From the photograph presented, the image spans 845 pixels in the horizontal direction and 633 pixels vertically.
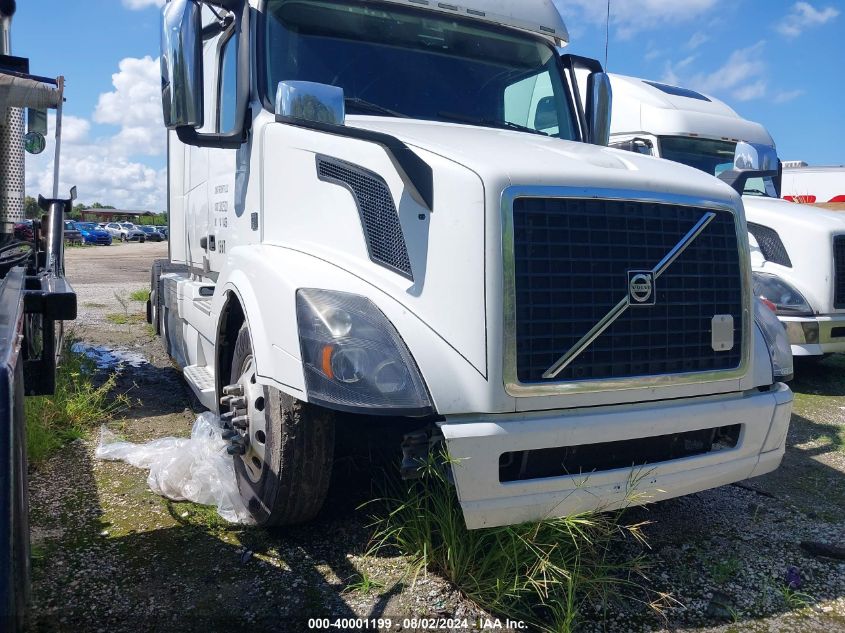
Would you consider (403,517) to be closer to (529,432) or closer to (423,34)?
(529,432)

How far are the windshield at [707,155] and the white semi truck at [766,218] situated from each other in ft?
0.04

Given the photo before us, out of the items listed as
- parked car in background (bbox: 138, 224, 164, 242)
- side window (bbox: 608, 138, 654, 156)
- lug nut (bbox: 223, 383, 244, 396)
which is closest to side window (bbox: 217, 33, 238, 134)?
lug nut (bbox: 223, 383, 244, 396)

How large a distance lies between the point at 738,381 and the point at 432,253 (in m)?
1.47

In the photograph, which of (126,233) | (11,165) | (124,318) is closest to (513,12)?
(11,165)

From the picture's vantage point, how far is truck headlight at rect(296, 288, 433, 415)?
2.55 metres

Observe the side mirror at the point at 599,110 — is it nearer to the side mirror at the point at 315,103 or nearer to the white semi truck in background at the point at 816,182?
the side mirror at the point at 315,103

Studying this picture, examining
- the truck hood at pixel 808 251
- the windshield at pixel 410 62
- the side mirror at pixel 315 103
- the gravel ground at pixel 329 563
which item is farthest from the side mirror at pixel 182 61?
the truck hood at pixel 808 251

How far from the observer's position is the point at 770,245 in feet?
23.7

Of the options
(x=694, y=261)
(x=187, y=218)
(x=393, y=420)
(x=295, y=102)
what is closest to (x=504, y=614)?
(x=393, y=420)

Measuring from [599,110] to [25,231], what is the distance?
497cm

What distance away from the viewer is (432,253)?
272 cm

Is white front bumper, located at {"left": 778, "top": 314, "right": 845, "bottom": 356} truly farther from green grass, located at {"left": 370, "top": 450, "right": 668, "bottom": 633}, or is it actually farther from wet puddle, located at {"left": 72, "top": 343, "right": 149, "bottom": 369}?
wet puddle, located at {"left": 72, "top": 343, "right": 149, "bottom": 369}

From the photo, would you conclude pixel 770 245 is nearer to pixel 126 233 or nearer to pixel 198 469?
pixel 198 469

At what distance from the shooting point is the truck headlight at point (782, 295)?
682cm
